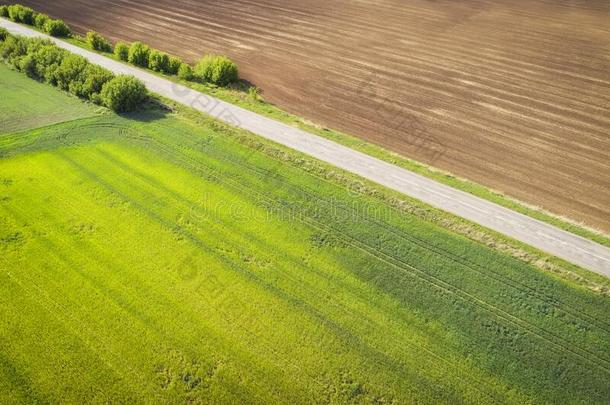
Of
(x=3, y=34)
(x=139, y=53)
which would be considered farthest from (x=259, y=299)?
(x=3, y=34)

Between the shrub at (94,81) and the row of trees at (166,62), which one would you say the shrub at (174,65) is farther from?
the shrub at (94,81)

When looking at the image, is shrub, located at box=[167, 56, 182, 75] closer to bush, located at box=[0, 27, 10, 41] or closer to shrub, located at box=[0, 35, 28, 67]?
shrub, located at box=[0, 35, 28, 67]

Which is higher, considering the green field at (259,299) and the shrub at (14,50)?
the shrub at (14,50)

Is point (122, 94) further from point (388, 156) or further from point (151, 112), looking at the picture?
point (388, 156)

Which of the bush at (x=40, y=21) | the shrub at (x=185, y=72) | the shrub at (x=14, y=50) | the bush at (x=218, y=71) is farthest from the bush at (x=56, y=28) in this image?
the bush at (x=218, y=71)

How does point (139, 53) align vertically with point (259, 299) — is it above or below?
above

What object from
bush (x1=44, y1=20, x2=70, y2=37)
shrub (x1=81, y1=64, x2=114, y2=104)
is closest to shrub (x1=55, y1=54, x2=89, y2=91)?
shrub (x1=81, y1=64, x2=114, y2=104)

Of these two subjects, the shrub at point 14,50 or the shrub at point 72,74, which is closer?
the shrub at point 72,74
